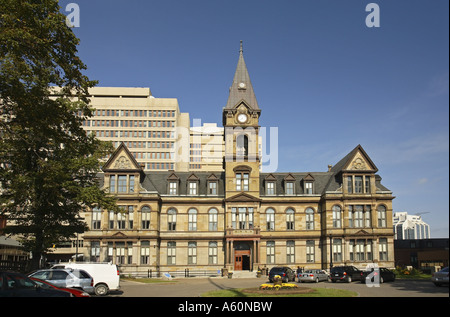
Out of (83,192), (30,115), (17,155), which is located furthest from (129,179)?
(30,115)

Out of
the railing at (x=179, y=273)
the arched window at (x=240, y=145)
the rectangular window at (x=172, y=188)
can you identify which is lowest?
the railing at (x=179, y=273)

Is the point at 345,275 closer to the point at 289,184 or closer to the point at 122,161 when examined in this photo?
the point at 289,184

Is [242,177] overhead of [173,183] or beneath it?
overhead

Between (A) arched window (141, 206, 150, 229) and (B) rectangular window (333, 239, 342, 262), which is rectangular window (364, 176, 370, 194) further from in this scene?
(A) arched window (141, 206, 150, 229)

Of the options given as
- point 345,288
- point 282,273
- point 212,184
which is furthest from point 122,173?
point 345,288

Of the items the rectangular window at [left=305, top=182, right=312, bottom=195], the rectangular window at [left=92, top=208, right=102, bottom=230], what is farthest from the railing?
the rectangular window at [left=305, top=182, right=312, bottom=195]

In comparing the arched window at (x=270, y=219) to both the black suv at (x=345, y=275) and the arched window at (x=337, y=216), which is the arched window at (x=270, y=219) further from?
the black suv at (x=345, y=275)

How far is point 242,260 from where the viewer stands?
55781 millimetres

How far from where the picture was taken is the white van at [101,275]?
2809cm

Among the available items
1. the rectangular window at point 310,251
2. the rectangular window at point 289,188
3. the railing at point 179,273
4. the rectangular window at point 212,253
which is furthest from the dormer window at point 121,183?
the rectangular window at point 310,251

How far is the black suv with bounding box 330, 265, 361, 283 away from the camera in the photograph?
1550 inches

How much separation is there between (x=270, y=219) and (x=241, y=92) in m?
17.6
